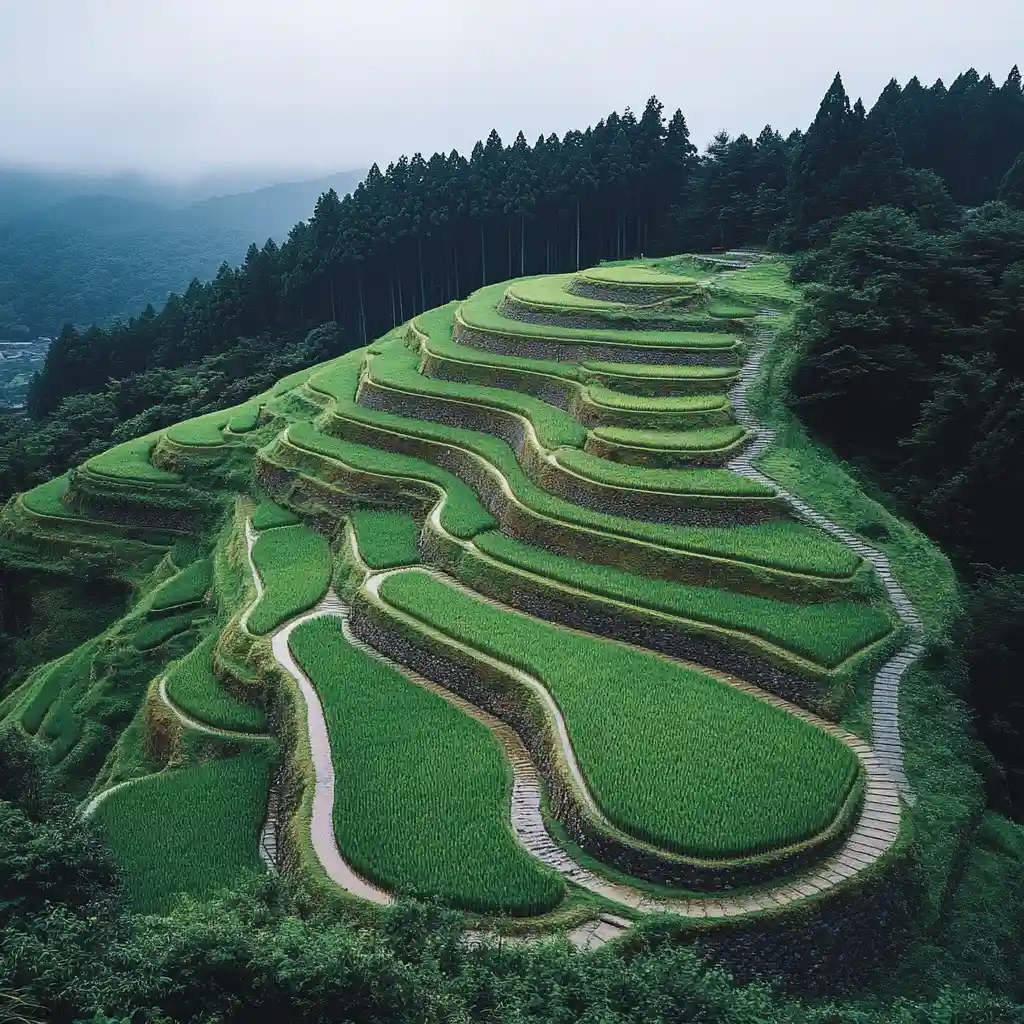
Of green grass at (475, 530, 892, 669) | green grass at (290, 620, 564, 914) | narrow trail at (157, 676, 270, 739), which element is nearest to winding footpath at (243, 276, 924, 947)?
green grass at (290, 620, 564, 914)

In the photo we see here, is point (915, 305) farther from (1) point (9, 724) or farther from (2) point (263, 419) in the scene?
(1) point (9, 724)

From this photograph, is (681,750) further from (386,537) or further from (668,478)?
(386,537)

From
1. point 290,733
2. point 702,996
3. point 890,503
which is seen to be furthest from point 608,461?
point 702,996

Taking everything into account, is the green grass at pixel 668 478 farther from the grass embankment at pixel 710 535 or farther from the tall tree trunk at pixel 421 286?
the tall tree trunk at pixel 421 286

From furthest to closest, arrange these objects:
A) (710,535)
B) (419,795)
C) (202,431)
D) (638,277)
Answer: (638,277) < (202,431) < (710,535) < (419,795)

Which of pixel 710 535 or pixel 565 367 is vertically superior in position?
pixel 565 367

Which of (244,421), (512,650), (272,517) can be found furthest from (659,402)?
(244,421)

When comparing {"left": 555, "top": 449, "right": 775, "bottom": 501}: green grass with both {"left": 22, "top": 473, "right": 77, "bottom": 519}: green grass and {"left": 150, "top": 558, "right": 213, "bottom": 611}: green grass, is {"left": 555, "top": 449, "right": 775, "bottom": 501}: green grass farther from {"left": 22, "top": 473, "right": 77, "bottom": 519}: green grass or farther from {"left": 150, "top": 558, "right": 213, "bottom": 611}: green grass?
{"left": 22, "top": 473, "right": 77, "bottom": 519}: green grass

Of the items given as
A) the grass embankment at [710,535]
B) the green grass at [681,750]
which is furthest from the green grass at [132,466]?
the green grass at [681,750]
